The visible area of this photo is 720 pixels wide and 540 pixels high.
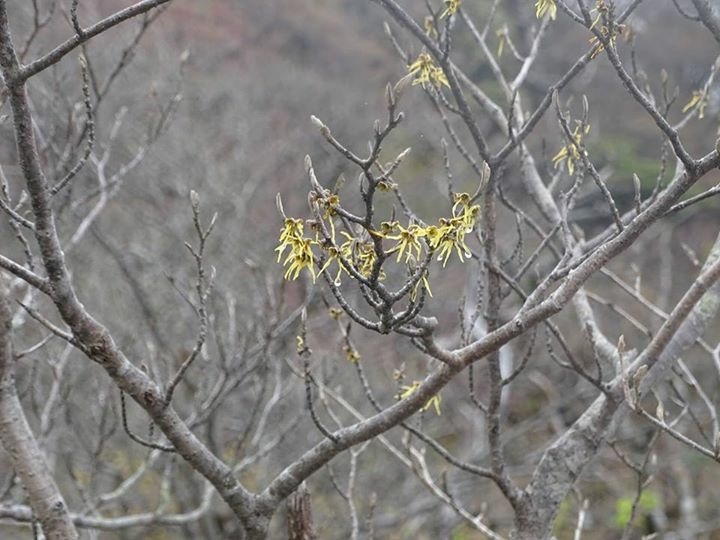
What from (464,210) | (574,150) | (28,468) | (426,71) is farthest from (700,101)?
(28,468)

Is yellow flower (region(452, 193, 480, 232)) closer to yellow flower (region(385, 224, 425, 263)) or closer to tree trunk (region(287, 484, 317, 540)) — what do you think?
yellow flower (region(385, 224, 425, 263))

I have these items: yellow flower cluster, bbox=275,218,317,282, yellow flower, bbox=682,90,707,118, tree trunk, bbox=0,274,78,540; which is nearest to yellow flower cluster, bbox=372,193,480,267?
yellow flower cluster, bbox=275,218,317,282

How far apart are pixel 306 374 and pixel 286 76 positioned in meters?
10.8

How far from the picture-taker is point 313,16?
1460 centimetres

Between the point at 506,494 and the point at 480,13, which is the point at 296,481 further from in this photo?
the point at 480,13

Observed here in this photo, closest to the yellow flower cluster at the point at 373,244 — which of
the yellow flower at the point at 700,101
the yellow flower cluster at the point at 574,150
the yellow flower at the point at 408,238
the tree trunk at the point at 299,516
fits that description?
the yellow flower at the point at 408,238

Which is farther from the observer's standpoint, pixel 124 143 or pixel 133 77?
pixel 133 77

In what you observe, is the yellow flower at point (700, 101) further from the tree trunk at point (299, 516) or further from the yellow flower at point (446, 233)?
the tree trunk at point (299, 516)

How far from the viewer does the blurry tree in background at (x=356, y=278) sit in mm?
1438

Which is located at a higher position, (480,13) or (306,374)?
(480,13)

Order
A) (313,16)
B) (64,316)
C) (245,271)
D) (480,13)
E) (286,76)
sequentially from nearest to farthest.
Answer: (64,316), (245,271), (480,13), (286,76), (313,16)

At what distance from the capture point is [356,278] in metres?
1.08

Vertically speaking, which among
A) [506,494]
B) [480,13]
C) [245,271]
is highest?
[480,13]

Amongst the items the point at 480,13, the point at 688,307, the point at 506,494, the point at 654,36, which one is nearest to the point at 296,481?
the point at 506,494
